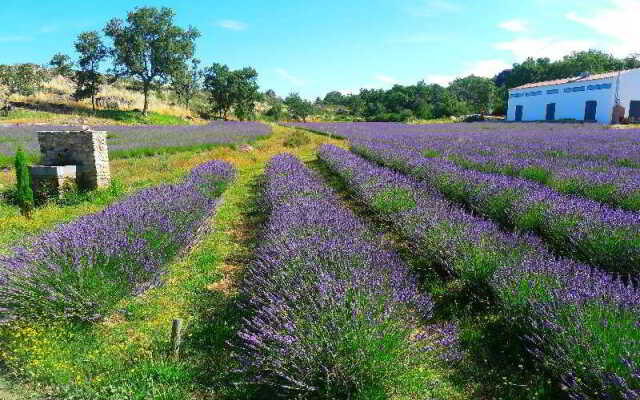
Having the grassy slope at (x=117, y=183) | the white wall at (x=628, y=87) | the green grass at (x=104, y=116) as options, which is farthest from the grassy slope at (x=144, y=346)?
the white wall at (x=628, y=87)

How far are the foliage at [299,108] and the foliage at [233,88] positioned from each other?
5.56 meters

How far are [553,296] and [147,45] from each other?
45626 millimetres

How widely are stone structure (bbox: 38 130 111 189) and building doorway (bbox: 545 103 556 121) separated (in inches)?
1613

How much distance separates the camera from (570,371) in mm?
2441

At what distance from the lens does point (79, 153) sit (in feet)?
30.1

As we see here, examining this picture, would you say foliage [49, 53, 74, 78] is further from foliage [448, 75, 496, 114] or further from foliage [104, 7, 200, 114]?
foliage [448, 75, 496, 114]

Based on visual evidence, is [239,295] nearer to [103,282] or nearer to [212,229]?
[103,282]

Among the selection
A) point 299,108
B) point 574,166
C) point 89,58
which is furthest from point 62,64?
point 574,166

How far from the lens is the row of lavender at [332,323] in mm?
2398

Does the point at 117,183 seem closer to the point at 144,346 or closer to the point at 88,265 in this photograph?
the point at 88,265

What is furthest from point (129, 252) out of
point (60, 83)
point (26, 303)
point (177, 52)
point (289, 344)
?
point (60, 83)

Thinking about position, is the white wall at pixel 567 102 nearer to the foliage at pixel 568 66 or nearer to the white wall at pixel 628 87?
the white wall at pixel 628 87

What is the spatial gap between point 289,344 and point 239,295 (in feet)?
6.05

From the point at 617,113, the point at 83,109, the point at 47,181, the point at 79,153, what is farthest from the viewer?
the point at 83,109
